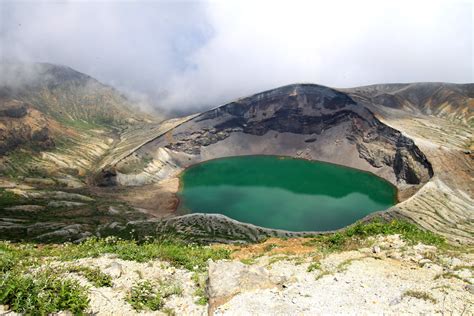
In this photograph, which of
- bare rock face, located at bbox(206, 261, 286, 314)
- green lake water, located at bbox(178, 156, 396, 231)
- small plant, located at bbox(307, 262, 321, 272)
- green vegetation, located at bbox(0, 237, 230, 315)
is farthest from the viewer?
green lake water, located at bbox(178, 156, 396, 231)

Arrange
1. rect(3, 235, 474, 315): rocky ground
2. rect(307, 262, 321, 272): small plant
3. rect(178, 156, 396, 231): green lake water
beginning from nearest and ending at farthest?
rect(3, 235, 474, 315): rocky ground → rect(307, 262, 321, 272): small plant → rect(178, 156, 396, 231): green lake water

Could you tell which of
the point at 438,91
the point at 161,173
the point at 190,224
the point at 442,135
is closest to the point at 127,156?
the point at 161,173

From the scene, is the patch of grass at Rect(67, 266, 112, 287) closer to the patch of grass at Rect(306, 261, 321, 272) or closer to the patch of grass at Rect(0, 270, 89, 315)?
the patch of grass at Rect(0, 270, 89, 315)

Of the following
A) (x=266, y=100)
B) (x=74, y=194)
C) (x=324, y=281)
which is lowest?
(x=74, y=194)

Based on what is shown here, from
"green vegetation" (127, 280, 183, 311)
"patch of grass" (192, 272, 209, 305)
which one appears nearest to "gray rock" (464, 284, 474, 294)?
"patch of grass" (192, 272, 209, 305)

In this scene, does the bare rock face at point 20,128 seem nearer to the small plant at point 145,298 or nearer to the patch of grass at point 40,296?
the patch of grass at point 40,296

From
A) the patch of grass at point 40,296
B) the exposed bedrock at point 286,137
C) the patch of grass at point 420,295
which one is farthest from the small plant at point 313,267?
the exposed bedrock at point 286,137

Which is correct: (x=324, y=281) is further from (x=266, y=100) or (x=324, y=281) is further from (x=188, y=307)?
(x=266, y=100)
